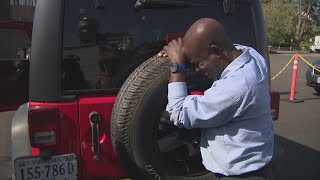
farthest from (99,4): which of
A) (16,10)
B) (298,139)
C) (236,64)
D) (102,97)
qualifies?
(16,10)

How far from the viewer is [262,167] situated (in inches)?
80.4

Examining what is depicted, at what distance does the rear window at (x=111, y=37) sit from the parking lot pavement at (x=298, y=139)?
1.25 meters

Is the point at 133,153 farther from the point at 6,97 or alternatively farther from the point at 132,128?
the point at 6,97

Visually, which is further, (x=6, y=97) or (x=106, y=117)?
(x=6, y=97)

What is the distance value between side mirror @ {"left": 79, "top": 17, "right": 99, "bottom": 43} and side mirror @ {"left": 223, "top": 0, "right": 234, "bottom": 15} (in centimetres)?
108

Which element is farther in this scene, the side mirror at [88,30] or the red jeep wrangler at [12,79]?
the red jeep wrangler at [12,79]

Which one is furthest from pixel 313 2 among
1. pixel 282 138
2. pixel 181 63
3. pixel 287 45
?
pixel 181 63

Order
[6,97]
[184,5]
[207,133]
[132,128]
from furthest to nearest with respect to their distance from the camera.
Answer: [6,97]
[184,5]
[132,128]
[207,133]

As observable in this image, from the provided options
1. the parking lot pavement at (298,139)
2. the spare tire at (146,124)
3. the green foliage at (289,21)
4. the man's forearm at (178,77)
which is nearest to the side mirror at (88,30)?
the spare tire at (146,124)

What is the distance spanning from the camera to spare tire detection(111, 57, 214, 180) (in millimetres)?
2650

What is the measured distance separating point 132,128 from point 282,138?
469 centimetres

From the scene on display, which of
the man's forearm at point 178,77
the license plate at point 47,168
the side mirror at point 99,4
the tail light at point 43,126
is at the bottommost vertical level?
the license plate at point 47,168

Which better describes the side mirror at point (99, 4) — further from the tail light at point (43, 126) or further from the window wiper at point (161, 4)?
the tail light at point (43, 126)

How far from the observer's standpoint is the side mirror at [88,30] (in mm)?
2902
